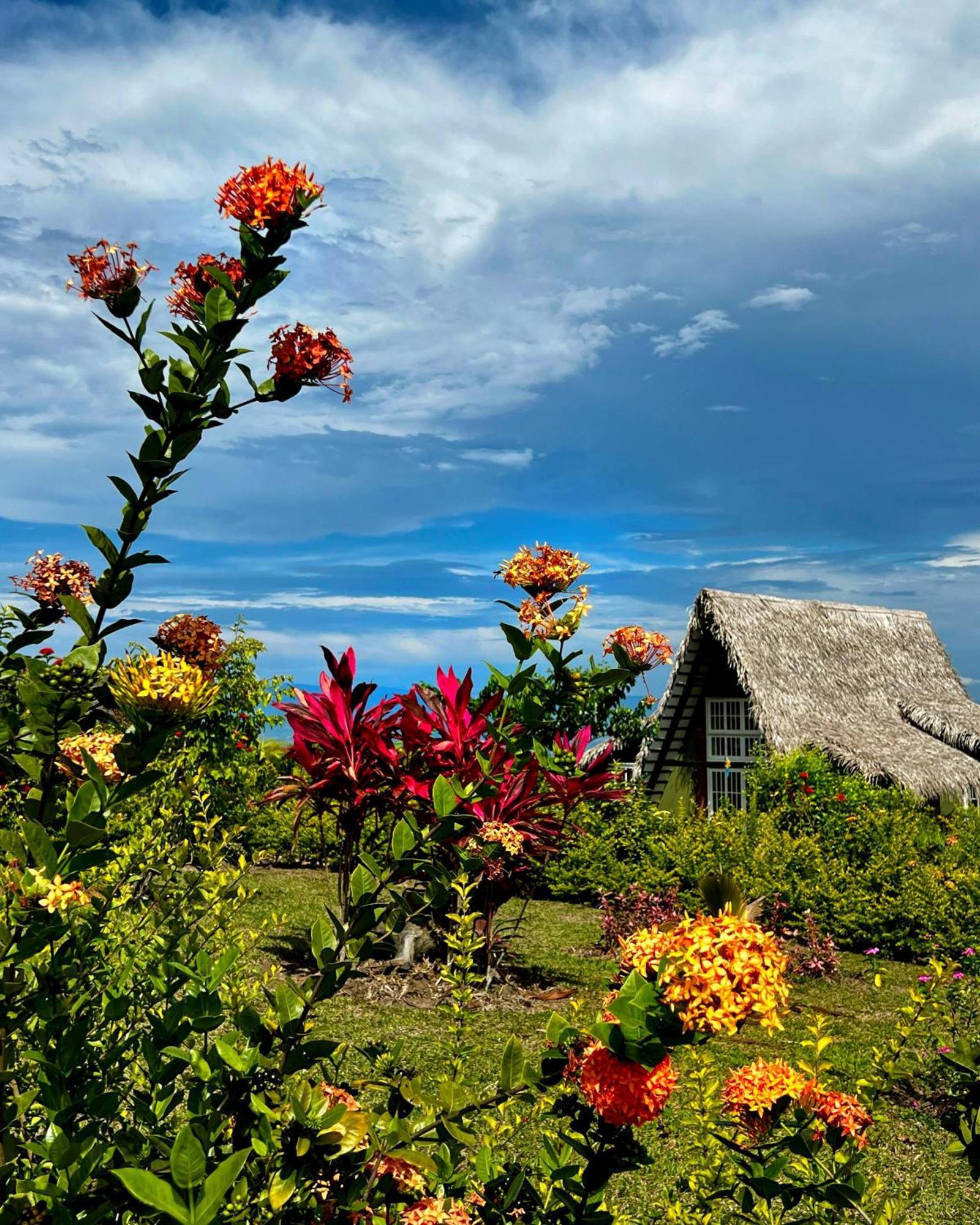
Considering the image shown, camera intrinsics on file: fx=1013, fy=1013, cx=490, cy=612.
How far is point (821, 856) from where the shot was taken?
10.1 meters

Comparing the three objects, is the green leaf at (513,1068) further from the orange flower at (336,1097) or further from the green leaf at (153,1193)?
the green leaf at (153,1193)

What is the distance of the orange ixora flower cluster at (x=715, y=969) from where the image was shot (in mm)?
1309

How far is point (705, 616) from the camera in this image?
15695mm

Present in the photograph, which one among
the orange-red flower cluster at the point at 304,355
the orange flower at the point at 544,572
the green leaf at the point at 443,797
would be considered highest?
the orange-red flower cluster at the point at 304,355

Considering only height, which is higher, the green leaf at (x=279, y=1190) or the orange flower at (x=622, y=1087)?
the orange flower at (x=622, y=1087)

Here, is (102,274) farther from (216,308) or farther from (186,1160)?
(186,1160)

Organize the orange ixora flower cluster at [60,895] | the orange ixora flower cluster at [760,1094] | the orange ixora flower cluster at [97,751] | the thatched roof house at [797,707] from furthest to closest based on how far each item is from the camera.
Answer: the thatched roof house at [797,707] → the orange ixora flower cluster at [97,751] → the orange ixora flower cluster at [760,1094] → the orange ixora flower cluster at [60,895]

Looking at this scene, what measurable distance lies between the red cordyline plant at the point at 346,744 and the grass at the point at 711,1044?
68 centimetres

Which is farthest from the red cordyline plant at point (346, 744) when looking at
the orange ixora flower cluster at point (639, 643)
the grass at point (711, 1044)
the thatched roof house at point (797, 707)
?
the thatched roof house at point (797, 707)

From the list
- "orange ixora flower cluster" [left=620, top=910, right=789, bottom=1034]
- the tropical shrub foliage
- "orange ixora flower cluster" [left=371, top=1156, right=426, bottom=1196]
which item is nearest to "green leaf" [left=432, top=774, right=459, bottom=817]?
the tropical shrub foliage

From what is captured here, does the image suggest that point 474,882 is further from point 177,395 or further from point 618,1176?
point 618,1176

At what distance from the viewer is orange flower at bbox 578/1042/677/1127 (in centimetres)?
140

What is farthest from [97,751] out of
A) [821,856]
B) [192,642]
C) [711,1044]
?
[821,856]

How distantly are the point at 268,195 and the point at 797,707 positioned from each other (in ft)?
47.6
